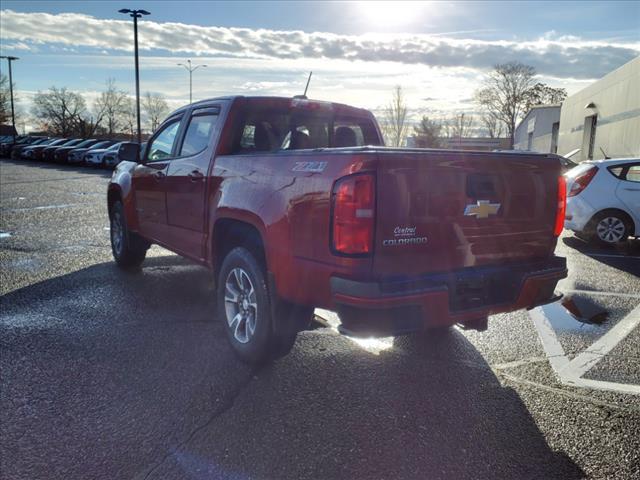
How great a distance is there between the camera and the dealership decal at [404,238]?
296 centimetres

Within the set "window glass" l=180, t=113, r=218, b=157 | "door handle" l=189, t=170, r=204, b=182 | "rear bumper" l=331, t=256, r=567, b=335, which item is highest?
"window glass" l=180, t=113, r=218, b=157

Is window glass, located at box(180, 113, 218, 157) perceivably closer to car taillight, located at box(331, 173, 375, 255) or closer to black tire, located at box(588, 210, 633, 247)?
car taillight, located at box(331, 173, 375, 255)

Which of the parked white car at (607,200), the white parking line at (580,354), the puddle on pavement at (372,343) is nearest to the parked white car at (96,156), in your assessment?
the parked white car at (607,200)

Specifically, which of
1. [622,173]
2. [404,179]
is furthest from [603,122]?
[404,179]

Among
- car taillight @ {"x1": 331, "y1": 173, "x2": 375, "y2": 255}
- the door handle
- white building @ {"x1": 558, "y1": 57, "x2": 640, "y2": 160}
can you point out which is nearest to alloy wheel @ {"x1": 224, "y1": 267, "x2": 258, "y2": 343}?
the door handle

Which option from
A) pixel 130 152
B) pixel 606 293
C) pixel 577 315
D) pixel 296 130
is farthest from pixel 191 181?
pixel 606 293

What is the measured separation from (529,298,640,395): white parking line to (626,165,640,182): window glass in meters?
3.97

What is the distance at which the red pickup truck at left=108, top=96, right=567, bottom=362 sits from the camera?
2.90m

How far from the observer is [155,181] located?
5586mm

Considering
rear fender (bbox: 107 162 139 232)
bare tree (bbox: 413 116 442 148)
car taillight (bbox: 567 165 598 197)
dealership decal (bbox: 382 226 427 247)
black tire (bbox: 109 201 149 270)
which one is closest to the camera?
dealership decal (bbox: 382 226 427 247)

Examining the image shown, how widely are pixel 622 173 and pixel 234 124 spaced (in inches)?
282

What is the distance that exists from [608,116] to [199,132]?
1100 inches

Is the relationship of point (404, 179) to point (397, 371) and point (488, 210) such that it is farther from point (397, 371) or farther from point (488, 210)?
point (397, 371)

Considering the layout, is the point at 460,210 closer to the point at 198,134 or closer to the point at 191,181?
the point at 191,181
